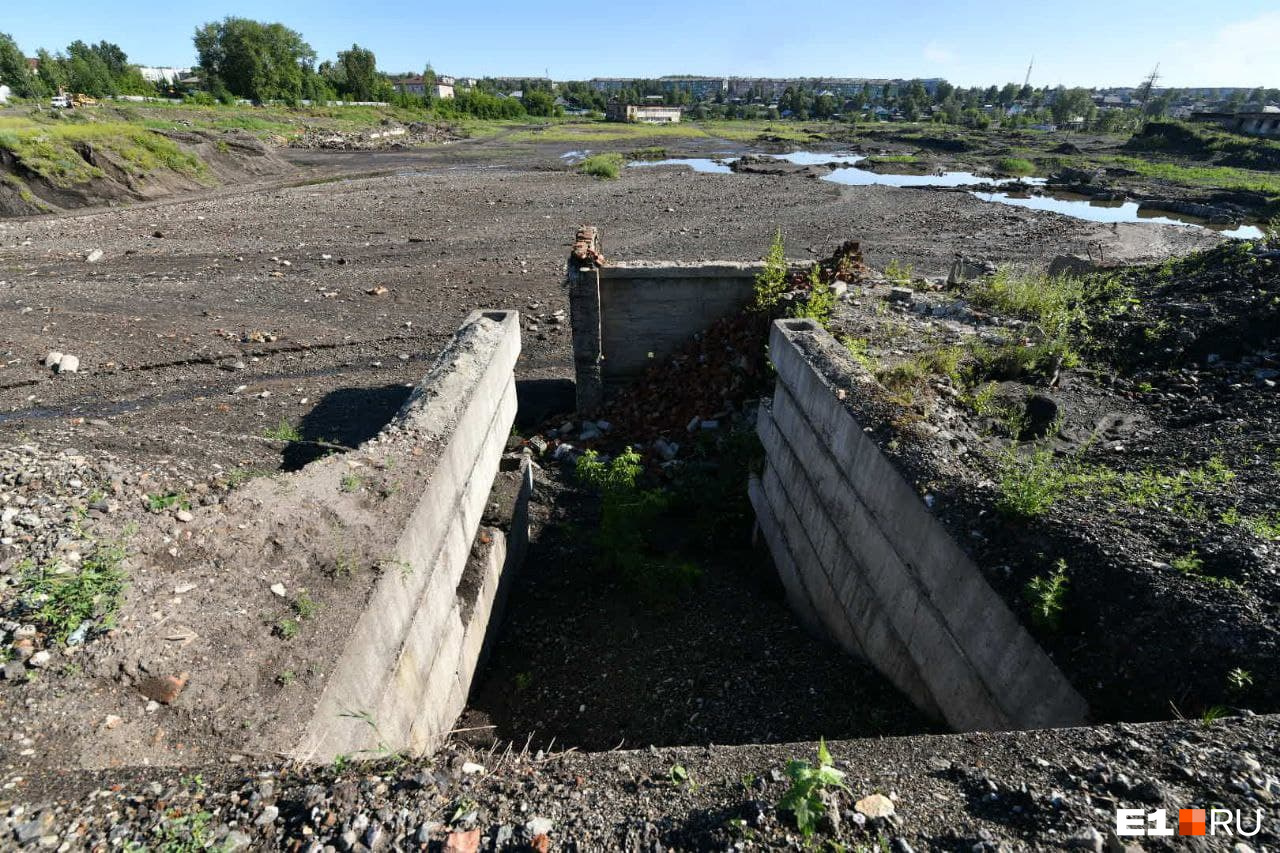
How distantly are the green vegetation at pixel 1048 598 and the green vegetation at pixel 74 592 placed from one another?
3.95 meters

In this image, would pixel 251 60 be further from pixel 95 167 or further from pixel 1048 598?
pixel 1048 598

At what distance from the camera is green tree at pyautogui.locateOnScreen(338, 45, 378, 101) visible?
6819 cm

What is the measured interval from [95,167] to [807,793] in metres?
26.0

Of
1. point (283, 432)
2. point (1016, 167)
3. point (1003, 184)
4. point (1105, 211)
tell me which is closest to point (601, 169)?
point (1003, 184)

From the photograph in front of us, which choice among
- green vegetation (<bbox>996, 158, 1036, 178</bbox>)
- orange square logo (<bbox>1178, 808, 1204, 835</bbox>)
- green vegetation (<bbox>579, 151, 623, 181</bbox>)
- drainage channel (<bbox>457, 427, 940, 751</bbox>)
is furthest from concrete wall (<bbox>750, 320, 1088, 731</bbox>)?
green vegetation (<bbox>996, 158, 1036, 178</bbox>)

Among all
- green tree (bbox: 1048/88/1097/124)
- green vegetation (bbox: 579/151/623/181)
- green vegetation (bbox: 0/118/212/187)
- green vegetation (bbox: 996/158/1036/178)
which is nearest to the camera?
green vegetation (bbox: 0/118/212/187)

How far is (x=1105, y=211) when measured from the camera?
85.4 feet

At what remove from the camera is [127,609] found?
2613 mm

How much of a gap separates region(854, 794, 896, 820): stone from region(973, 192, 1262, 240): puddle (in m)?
26.6

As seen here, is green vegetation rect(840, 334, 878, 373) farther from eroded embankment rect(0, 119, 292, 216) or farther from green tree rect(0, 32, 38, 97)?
green tree rect(0, 32, 38, 97)

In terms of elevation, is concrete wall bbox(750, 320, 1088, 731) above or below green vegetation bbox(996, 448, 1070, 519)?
below

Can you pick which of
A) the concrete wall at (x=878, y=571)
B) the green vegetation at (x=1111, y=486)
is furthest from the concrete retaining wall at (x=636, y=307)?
the green vegetation at (x=1111, y=486)

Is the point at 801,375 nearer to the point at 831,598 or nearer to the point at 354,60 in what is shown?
the point at 831,598

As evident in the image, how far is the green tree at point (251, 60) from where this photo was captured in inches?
2242
